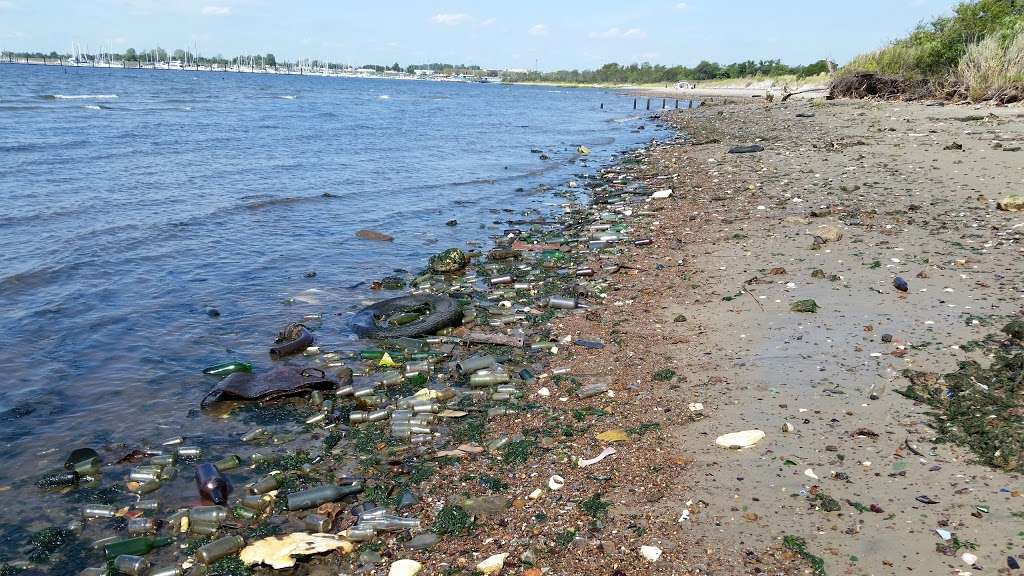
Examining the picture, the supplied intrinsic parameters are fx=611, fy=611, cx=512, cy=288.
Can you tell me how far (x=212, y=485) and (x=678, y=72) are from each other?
14175 centimetres

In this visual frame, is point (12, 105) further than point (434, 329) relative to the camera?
Yes

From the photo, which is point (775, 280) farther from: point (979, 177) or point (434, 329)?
point (979, 177)

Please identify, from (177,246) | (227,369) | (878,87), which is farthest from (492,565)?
(878,87)

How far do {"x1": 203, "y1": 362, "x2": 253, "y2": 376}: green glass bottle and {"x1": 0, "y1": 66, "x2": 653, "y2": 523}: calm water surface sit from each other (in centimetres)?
13

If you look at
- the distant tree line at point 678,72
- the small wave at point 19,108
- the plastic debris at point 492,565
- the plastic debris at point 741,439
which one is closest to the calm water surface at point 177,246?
the plastic debris at point 492,565

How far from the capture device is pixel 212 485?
4.32 meters

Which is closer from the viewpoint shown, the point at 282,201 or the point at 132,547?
the point at 132,547

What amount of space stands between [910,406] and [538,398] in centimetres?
287

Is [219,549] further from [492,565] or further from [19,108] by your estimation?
[19,108]

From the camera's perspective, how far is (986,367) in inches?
188

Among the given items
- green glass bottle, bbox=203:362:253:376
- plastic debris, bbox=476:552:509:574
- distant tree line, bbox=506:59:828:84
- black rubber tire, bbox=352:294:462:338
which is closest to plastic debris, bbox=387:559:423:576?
plastic debris, bbox=476:552:509:574

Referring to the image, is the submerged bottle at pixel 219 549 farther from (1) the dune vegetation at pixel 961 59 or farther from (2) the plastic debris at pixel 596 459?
(1) the dune vegetation at pixel 961 59

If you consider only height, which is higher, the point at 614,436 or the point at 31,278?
the point at 614,436

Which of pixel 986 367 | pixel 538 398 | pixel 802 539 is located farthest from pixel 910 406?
pixel 538 398
